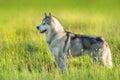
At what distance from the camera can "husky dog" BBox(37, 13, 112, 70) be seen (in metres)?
10.5

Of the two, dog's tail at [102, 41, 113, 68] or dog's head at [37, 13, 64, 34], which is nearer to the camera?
dog's tail at [102, 41, 113, 68]

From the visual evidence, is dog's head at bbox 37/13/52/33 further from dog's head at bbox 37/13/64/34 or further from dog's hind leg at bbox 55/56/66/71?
dog's hind leg at bbox 55/56/66/71

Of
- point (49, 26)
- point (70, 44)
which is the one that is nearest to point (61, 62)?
point (70, 44)

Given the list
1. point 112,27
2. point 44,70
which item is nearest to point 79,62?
point 44,70

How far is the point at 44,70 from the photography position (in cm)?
984

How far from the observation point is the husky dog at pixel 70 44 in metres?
10.5

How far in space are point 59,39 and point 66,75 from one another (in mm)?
1948

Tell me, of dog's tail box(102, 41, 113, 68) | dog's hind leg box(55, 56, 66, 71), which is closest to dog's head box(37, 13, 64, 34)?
dog's hind leg box(55, 56, 66, 71)

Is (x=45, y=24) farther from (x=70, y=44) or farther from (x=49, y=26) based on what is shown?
(x=70, y=44)

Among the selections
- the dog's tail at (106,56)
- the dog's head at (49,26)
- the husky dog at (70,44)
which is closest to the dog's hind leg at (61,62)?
the husky dog at (70,44)

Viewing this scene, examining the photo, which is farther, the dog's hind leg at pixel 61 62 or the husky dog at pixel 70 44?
the dog's hind leg at pixel 61 62

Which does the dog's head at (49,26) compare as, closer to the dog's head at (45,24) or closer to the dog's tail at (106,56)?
the dog's head at (45,24)

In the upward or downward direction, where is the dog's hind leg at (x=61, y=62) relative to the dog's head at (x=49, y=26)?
downward

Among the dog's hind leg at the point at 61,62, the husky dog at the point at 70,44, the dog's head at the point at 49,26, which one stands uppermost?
the dog's head at the point at 49,26
